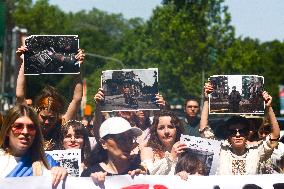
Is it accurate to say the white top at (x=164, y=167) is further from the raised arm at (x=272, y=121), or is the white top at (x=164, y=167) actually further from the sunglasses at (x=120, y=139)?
the raised arm at (x=272, y=121)

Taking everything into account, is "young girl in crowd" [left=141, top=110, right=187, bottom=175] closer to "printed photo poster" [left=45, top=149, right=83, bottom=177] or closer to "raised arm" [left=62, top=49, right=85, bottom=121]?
"printed photo poster" [left=45, top=149, right=83, bottom=177]

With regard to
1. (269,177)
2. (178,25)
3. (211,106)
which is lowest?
(269,177)

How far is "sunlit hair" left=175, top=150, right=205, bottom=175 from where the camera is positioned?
6059mm

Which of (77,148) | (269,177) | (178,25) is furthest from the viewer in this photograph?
(178,25)

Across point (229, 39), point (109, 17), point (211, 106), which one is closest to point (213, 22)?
point (229, 39)

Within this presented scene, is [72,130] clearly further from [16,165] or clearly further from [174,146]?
[16,165]

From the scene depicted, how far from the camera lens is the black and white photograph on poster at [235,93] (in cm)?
700

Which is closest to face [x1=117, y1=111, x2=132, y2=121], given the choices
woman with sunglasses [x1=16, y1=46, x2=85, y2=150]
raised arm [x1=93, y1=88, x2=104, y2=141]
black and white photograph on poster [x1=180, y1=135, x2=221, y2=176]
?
raised arm [x1=93, y1=88, x2=104, y2=141]

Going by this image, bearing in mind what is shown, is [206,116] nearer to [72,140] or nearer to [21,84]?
[72,140]

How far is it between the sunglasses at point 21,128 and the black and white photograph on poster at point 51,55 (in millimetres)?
1786

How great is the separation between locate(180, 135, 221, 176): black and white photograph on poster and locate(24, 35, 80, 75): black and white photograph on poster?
4.57 ft

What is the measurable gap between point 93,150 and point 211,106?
1271mm

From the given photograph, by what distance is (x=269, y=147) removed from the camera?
262 inches

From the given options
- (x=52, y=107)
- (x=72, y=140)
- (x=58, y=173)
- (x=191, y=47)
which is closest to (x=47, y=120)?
(x=52, y=107)
